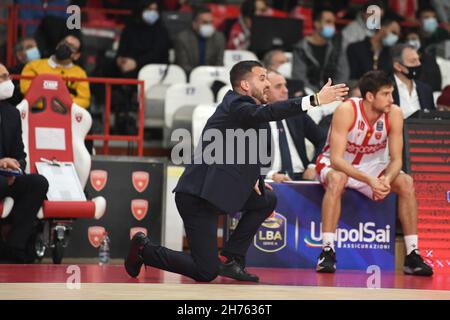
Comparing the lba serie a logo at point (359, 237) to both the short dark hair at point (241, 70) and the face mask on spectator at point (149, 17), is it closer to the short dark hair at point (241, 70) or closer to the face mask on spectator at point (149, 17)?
the short dark hair at point (241, 70)

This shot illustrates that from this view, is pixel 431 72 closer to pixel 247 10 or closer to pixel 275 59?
pixel 275 59

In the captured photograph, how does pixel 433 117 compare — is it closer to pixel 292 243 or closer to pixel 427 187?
pixel 427 187

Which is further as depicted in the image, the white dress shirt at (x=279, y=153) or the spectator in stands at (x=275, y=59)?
the spectator in stands at (x=275, y=59)

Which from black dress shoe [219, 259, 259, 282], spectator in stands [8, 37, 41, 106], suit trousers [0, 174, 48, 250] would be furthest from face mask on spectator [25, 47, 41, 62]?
black dress shoe [219, 259, 259, 282]

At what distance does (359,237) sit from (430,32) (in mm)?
6213

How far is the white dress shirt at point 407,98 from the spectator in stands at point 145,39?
3.80 m

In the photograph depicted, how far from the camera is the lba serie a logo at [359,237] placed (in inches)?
391

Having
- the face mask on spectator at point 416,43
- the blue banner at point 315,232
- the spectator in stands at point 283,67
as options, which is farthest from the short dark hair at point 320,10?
the blue banner at point 315,232

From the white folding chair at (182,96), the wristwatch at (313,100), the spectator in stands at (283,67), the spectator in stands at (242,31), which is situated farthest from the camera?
the spectator in stands at (242,31)

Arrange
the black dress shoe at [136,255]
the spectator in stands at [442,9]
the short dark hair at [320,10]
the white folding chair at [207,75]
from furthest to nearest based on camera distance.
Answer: the spectator in stands at [442,9], the short dark hair at [320,10], the white folding chair at [207,75], the black dress shoe at [136,255]

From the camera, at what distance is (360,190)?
32.3ft

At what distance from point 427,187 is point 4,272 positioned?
13.0 ft

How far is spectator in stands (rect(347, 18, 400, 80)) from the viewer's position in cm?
1355

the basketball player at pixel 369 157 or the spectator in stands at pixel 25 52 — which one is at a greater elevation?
the spectator in stands at pixel 25 52
